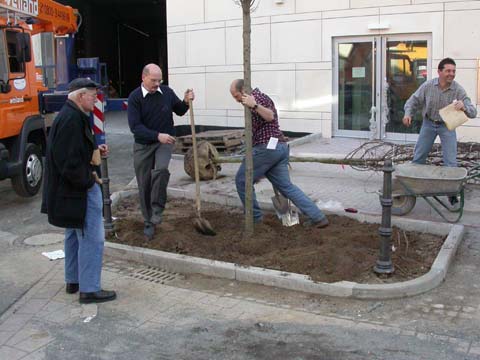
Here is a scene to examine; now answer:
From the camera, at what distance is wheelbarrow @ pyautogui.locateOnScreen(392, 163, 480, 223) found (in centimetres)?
646

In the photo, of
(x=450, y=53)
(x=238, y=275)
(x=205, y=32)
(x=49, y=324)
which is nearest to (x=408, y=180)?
(x=238, y=275)

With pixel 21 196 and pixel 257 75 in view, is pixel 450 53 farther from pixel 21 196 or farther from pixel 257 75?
pixel 21 196

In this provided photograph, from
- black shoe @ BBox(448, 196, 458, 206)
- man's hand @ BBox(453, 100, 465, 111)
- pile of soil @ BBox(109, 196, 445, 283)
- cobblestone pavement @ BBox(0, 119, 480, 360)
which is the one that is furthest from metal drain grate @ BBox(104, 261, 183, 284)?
man's hand @ BBox(453, 100, 465, 111)

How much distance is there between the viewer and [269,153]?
636 centimetres

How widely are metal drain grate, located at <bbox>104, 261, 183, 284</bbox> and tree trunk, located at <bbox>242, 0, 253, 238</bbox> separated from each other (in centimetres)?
97

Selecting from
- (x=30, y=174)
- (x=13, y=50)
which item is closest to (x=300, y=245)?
(x=30, y=174)

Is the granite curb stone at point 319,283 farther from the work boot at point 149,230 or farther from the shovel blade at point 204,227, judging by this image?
the shovel blade at point 204,227

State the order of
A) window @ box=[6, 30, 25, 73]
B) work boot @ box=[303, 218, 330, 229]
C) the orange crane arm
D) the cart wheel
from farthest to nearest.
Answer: the orange crane arm → window @ box=[6, 30, 25, 73] → the cart wheel → work boot @ box=[303, 218, 330, 229]

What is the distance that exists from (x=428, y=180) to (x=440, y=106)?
4.40ft

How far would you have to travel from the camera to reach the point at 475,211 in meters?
7.35

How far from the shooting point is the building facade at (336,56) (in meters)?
11.4

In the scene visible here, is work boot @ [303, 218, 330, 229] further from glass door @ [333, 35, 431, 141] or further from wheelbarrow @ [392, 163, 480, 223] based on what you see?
glass door @ [333, 35, 431, 141]

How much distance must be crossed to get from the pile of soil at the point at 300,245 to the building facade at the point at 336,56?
5.95 m

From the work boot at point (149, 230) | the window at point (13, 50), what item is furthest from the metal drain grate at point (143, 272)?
Result: the window at point (13, 50)
